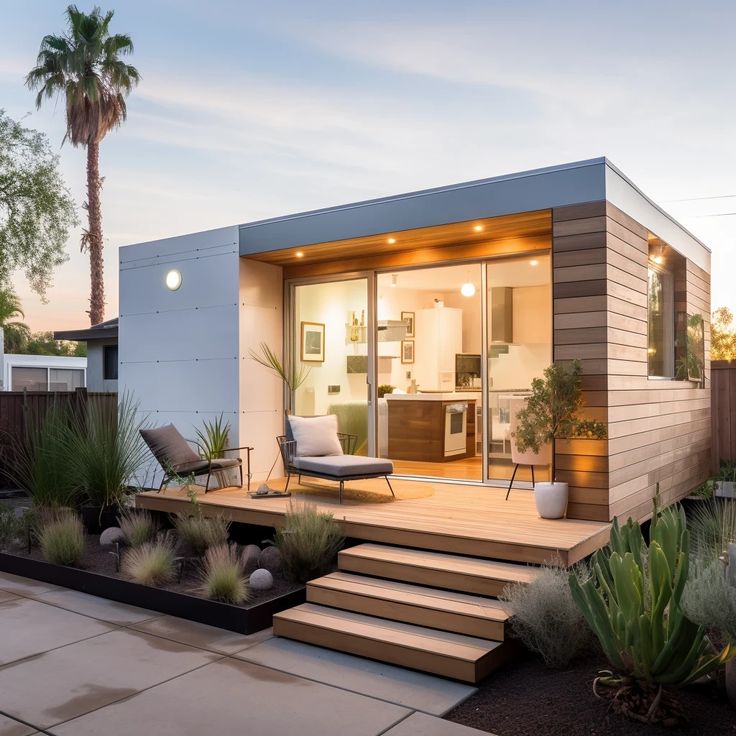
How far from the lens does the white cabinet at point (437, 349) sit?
31.3 feet

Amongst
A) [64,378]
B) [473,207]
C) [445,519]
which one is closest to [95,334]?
[64,378]

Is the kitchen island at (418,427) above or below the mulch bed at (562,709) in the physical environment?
above

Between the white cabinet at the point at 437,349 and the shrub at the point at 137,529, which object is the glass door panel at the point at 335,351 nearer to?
the white cabinet at the point at 437,349

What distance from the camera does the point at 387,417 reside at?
921 cm

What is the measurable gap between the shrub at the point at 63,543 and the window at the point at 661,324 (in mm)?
5477

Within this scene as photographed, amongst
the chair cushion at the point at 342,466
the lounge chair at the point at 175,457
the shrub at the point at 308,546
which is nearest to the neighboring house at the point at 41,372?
the lounge chair at the point at 175,457

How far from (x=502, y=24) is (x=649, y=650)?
8867mm

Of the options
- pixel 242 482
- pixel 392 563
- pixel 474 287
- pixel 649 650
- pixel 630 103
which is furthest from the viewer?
pixel 630 103

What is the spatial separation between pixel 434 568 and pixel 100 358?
38.5 feet

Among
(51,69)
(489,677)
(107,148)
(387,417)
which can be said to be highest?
(51,69)

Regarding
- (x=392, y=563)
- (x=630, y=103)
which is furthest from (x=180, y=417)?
(x=630, y=103)

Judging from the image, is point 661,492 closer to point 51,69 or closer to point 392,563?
point 392,563

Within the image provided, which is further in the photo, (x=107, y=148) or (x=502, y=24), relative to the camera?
(x=107, y=148)

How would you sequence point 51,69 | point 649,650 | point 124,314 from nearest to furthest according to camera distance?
point 649,650 < point 124,314 < point 51,69
